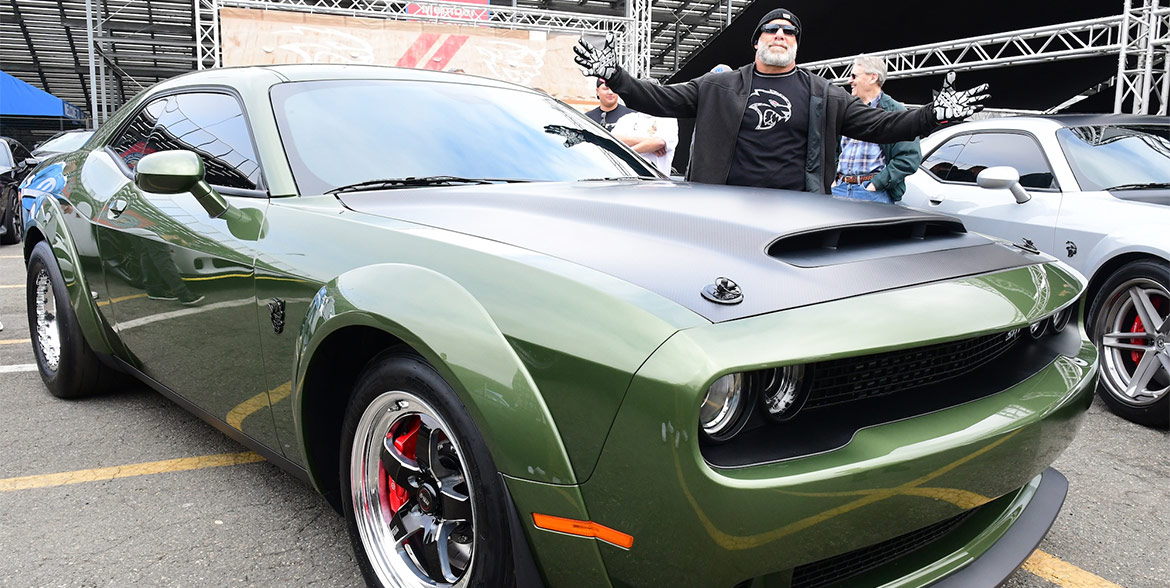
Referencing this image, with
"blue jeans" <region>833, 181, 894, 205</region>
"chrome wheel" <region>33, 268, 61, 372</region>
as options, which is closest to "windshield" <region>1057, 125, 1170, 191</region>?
"blue jeans" <region>833, 181, 894, 205</region>

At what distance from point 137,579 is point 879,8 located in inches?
616

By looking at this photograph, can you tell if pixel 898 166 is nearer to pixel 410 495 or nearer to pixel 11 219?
pixel 410 495

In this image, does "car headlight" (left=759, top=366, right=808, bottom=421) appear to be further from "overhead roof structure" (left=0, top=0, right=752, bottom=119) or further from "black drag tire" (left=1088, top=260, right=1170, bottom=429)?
"overhead roof structure" (left=0, top=0, right=752, bottom=119)

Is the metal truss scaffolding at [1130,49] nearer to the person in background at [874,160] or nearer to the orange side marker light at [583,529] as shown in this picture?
the person in background at [874,160]

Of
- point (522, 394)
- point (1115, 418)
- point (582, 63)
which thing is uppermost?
point (582, 63)

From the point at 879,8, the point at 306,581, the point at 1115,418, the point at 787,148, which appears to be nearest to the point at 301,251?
the point at 306,581

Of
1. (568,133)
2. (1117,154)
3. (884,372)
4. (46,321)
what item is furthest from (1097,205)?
(46,321)

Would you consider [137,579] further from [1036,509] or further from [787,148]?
[787,148]

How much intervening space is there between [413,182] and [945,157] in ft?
13.3

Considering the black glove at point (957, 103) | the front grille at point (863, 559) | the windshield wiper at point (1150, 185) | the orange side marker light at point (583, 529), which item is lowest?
the front grille at point (863, 559)

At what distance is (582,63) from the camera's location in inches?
151

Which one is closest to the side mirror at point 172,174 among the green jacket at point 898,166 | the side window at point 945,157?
the green jacket at point 898,166

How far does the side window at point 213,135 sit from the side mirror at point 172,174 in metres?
0.16

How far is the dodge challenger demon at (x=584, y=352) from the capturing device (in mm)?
1462
